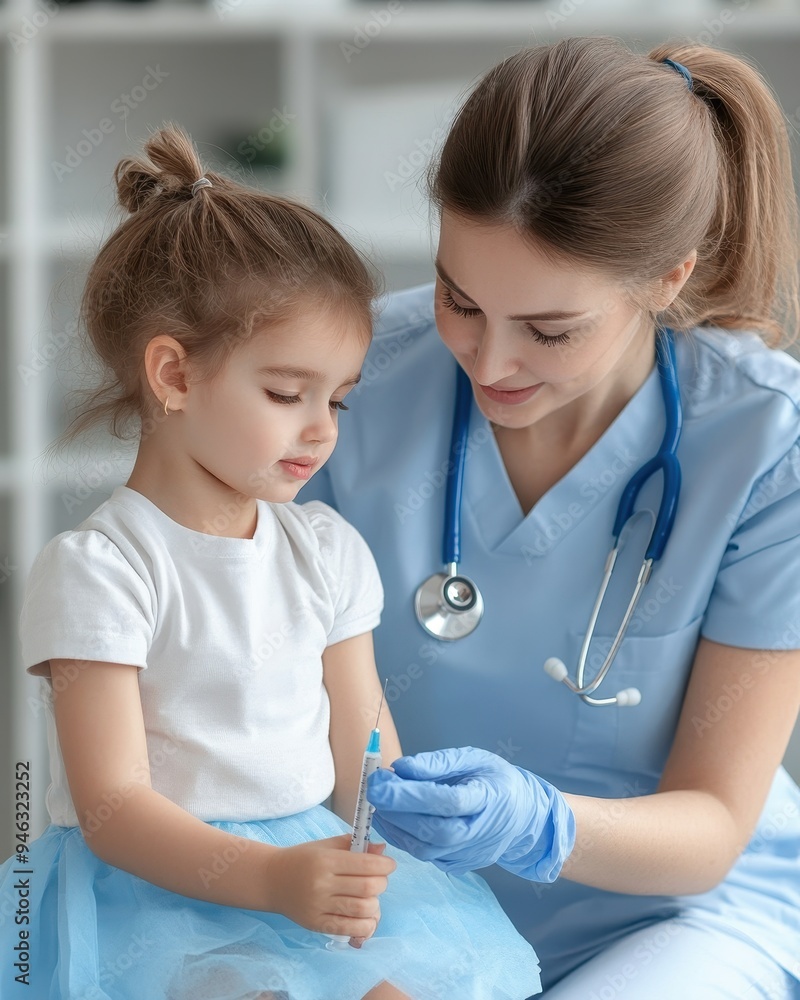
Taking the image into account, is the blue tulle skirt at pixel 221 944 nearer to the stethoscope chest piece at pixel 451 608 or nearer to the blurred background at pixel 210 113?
the stethoscope chest piece at pixel 451 608

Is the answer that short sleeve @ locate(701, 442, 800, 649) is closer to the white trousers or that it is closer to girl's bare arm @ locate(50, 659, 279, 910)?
the white trousers

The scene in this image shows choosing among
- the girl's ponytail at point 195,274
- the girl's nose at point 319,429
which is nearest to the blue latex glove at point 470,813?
the girl's nose at point 319,429

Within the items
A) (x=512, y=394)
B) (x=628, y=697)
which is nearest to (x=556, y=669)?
(x=628, y=697)

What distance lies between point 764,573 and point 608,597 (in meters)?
0.18

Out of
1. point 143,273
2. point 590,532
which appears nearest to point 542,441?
point 590,532

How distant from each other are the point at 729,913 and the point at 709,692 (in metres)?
0.26

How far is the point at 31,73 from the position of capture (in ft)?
8.07

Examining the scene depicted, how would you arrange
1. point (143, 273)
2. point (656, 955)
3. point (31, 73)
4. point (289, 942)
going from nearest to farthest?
1. point (289, 942)
2. point (143, 273)
3. point (656, 955)
4. point (31, 73)

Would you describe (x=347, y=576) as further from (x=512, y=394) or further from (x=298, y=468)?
(x=512, y=394)

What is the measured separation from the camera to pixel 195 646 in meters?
1.09

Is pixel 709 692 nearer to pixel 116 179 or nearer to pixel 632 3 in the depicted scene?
pixel 116 179

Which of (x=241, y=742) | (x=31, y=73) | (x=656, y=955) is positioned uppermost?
(x=31, y=73)

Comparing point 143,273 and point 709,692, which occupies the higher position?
point 143,273

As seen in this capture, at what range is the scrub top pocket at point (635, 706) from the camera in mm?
1325
